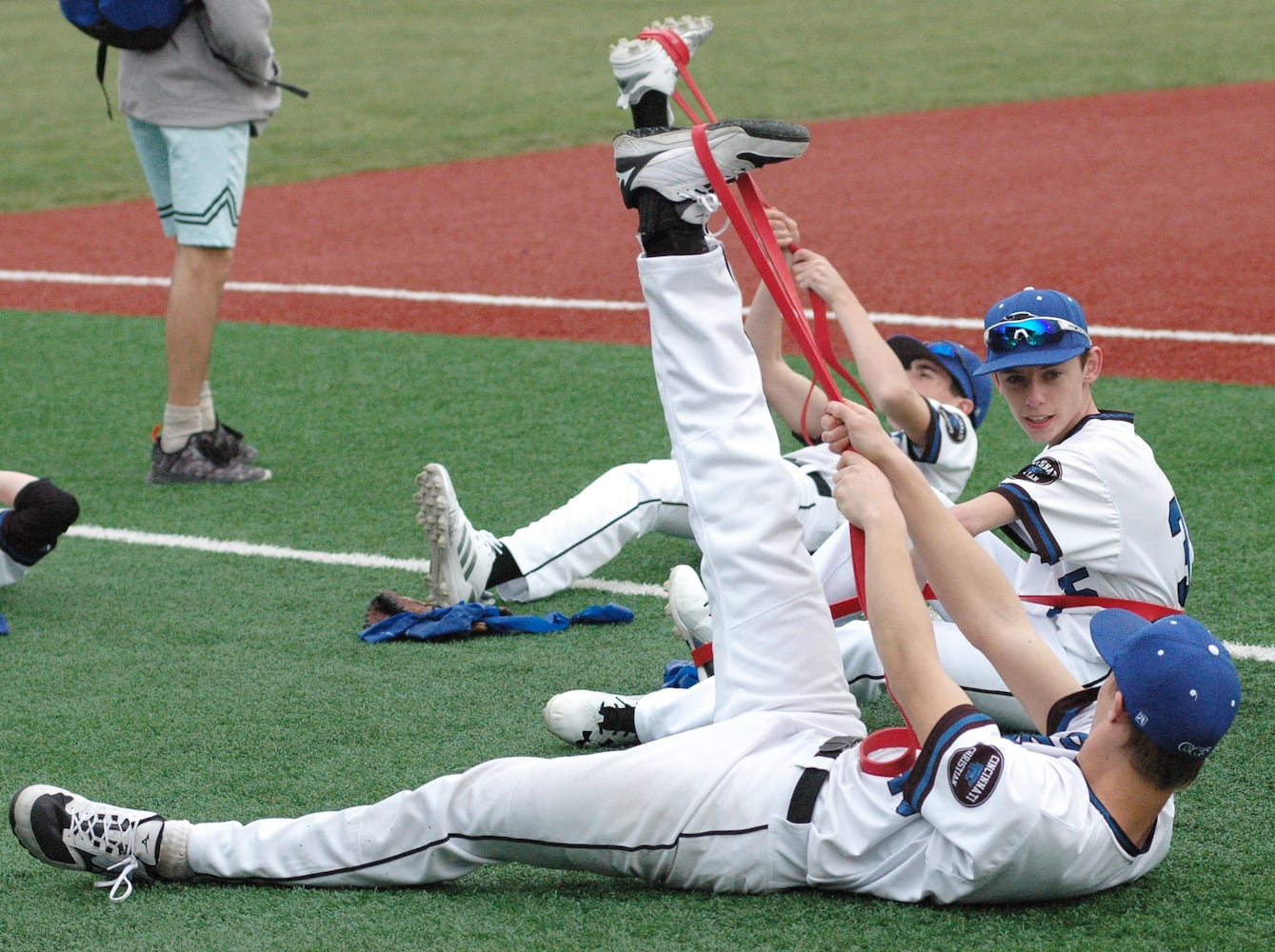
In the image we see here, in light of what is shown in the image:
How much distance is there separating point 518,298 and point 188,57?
340 centimetres

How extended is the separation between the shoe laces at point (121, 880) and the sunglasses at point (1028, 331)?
77.4 inches

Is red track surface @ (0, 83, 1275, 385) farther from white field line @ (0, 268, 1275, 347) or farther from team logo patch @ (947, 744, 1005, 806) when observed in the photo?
team logo patch @ (947, 744, 1005, 806)

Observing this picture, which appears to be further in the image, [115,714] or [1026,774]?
[115,714]

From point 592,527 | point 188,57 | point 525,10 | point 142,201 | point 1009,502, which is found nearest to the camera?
point 1009,502

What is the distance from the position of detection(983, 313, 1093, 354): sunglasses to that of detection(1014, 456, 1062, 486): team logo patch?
0.24 m

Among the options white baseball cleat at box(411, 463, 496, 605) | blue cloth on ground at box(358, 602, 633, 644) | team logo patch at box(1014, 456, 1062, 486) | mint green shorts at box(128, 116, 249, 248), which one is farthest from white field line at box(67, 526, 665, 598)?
team logo patch at box(1014, 456, 1062, 486)

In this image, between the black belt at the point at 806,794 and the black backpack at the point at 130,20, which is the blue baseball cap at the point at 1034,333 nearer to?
the black belt at the point at 806,794

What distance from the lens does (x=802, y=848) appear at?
9.64ft

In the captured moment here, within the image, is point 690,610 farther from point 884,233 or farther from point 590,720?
point 884,233

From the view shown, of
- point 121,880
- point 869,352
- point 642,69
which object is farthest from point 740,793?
point 869,352

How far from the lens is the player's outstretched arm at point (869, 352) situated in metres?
4.11

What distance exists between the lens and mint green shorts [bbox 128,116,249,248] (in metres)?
6.16

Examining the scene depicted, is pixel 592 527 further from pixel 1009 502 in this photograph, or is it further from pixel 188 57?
pixel 188 57

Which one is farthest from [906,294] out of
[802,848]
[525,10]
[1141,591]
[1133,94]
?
[525,10]
